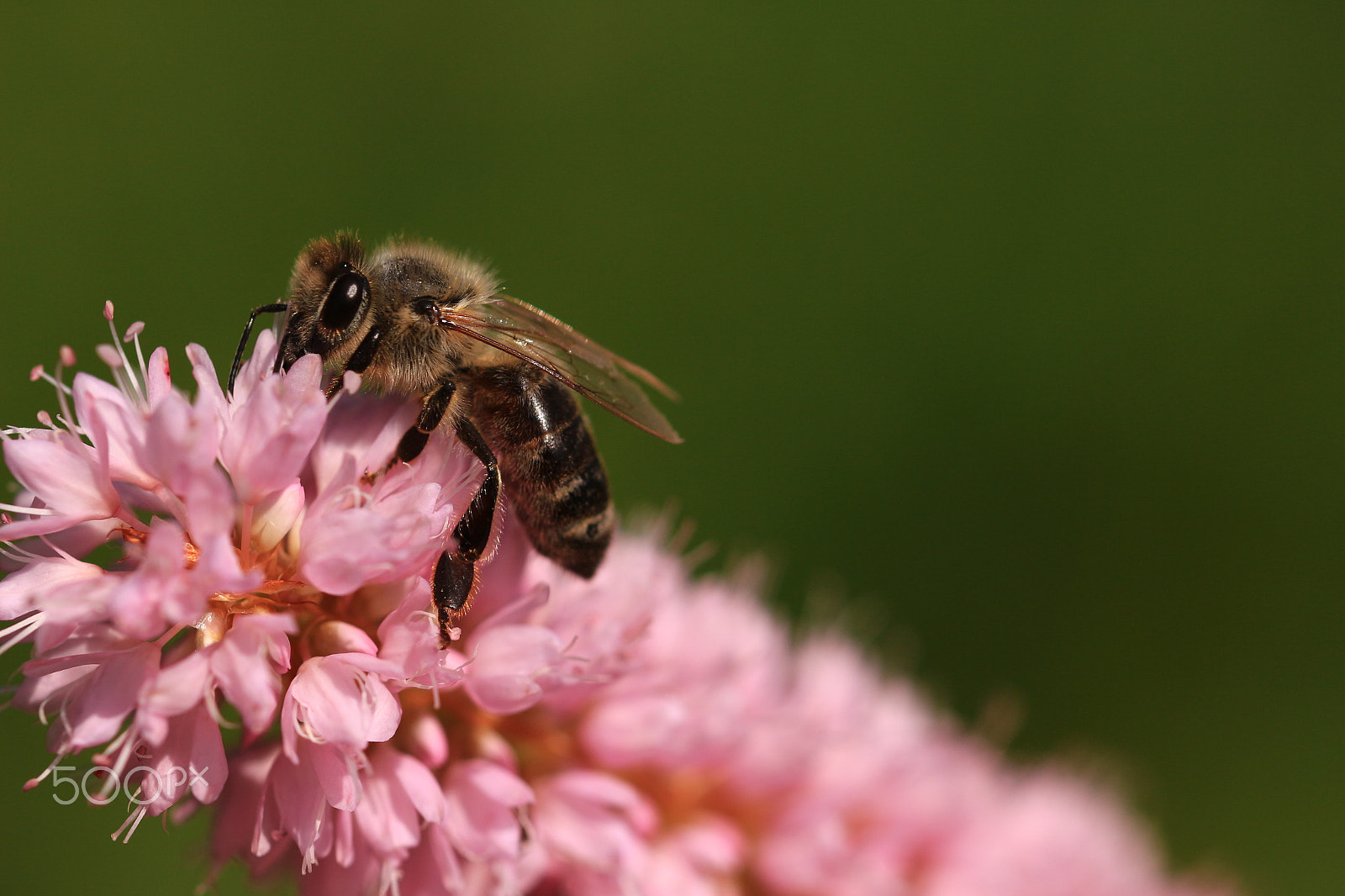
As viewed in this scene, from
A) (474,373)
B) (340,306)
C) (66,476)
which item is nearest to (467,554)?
(474,373)

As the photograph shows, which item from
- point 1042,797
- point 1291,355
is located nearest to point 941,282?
point 1291,355

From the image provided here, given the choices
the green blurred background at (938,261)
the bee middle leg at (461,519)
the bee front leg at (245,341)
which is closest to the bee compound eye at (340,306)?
the bee front leg at (245,341)

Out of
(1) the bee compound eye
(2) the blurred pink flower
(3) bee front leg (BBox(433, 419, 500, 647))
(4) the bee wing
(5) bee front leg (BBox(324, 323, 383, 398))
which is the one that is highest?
(4) the bee wing

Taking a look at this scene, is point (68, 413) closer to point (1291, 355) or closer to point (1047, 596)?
point (1047, 596)

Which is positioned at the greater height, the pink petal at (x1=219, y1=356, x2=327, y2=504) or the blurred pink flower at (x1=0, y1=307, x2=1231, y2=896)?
the pink petal at (x1=219, y1=356, x2=327, y2=504)

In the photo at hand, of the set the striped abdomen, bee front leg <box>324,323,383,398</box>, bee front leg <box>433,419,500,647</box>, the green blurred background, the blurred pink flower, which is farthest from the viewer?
the green blurred background

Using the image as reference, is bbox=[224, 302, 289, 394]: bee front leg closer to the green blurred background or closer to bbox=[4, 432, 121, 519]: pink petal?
bbox=[4, 432, 121, 519]: pink petal

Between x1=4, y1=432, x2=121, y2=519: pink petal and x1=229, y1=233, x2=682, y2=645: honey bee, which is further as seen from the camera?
x1=229, y1=233, x2=682, y2=645: honey bee

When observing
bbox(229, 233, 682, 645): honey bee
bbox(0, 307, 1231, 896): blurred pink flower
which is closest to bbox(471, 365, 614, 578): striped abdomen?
bbox(229, 233, 682, 645): honey bee

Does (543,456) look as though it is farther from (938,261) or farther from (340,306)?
(938,261)
